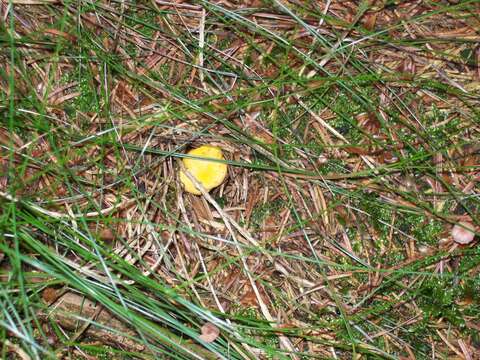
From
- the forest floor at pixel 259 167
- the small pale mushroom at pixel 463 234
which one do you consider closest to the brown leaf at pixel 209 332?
the forest floor at pixel 259 167

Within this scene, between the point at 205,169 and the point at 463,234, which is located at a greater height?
the point at 205,169

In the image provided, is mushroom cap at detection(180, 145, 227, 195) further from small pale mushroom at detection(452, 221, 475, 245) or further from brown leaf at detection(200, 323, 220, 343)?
small pale mushroom at detection(452, 221, 475, 245)

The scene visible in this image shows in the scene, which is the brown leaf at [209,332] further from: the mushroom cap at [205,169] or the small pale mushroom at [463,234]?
the small pale mushroom at [463,234]

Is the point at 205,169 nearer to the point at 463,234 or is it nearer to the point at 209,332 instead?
the point at 209,332

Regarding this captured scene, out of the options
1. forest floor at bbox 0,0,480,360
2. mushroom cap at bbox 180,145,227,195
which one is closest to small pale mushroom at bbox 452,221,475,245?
forest floor at bbox 0,0,480,360

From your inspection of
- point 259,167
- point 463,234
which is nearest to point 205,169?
point 259,167

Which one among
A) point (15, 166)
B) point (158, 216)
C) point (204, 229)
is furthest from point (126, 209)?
point (15, 166)

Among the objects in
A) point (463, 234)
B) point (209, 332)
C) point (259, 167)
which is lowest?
point (209, 332)
